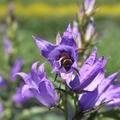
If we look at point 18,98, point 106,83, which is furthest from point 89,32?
point 18,98

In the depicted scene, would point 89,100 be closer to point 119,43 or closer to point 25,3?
point 119,43

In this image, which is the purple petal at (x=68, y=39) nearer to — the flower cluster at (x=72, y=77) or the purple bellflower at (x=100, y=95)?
the flower cluster at (x=72, y=77)

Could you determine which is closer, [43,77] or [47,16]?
[43,77]

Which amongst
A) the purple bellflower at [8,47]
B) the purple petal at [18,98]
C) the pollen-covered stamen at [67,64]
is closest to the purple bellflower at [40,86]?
the pollen-covered stamen at [67,64]

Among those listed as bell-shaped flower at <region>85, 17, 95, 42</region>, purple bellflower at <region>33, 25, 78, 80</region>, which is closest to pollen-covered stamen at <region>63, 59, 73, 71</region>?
purple bellflower at <region>33, 25, 78, 80</region>

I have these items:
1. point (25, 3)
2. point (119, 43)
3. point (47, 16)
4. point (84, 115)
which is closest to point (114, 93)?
point (84, 115)

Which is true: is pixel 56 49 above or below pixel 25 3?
below

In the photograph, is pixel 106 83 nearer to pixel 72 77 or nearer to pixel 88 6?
pixel 72 77

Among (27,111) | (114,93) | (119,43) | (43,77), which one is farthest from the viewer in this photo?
(119,43)

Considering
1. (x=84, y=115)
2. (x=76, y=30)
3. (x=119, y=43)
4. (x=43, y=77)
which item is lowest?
(x=84, y=115)
